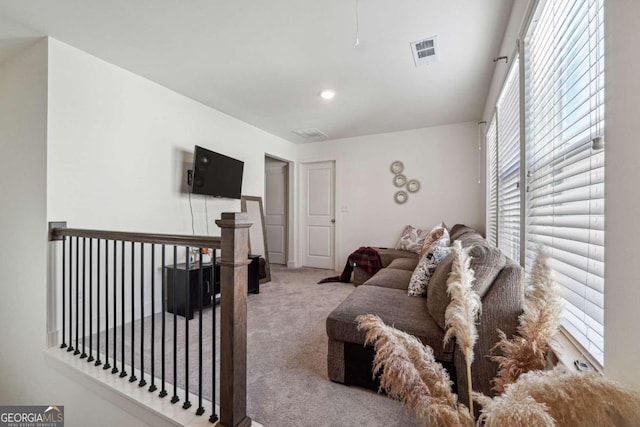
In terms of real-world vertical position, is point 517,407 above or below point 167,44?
below

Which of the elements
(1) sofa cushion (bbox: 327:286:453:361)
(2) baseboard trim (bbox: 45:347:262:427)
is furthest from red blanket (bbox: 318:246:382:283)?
(2) baseboard trim (bbox: 45:347:262:427)

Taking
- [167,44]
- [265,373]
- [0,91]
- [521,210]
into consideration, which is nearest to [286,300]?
[265,373]

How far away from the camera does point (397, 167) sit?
462 cm

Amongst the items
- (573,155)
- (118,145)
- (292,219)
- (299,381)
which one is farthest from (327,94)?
(299,381)

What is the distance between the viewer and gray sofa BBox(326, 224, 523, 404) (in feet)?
4.74

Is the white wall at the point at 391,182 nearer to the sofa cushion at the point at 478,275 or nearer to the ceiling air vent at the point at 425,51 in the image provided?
the ceiling air vent at the point at 425,51

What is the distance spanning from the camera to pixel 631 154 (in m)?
0.70

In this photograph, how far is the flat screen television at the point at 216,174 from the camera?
3137mm

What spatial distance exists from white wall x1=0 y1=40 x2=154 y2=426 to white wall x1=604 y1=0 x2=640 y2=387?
2847 mm

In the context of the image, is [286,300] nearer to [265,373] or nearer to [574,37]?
[265,373]

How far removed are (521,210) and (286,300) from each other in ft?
8.35

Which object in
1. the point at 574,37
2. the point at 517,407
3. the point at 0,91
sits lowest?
the point at 517,407

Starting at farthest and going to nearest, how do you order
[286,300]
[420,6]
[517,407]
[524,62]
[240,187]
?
1. [240,187]
2. [286,300]
3. [420,6]
4. [524,62]
5. [517,407]

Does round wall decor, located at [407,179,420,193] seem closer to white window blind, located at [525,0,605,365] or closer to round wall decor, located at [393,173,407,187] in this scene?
round wall decor, located at [393,173,407,187]
